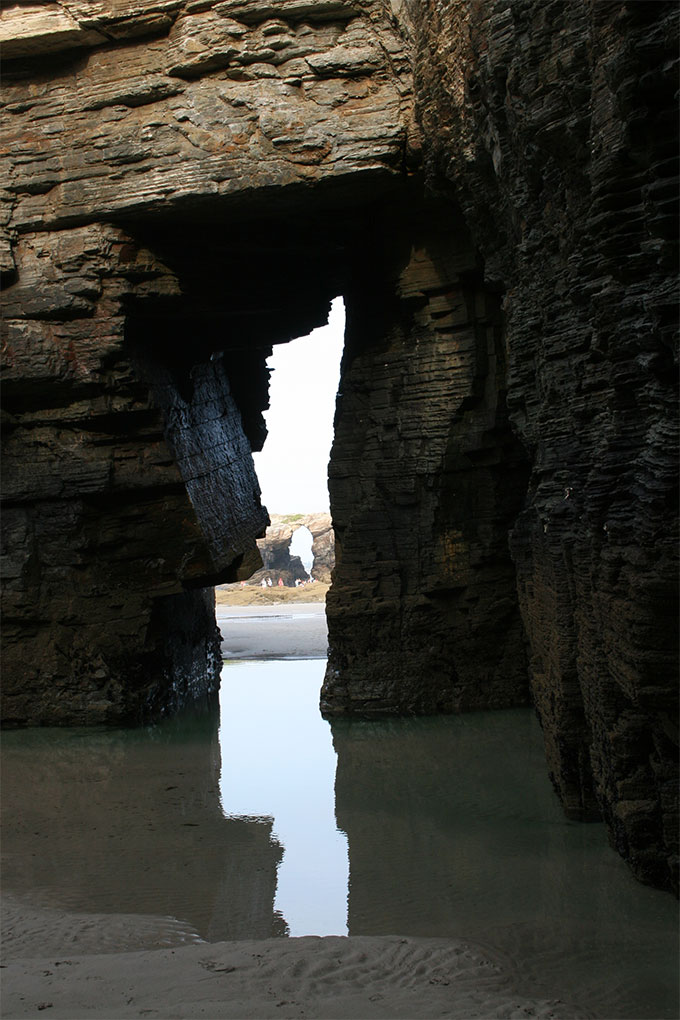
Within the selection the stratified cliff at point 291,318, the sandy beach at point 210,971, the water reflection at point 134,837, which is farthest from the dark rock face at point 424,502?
the sandy beach at point 210,971

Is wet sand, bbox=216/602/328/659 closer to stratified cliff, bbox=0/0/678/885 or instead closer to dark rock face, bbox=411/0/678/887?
stratified cliff, bbox=0/0/678/885

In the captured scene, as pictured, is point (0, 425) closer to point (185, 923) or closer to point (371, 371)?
point (371, 371)

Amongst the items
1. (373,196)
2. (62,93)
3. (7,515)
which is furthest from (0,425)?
(373,196)

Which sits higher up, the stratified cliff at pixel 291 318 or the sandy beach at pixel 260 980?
the stratified cliff at pixel 291 318

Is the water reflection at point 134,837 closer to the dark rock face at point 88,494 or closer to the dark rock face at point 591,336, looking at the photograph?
the dark rock face at point 88,494

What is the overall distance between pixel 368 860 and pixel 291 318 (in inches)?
319

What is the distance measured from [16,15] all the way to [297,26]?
2.89 meters

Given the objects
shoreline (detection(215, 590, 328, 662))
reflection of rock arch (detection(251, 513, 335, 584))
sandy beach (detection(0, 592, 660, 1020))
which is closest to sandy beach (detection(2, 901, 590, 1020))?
sandy beach (detection(0, 592, 660, 1020))

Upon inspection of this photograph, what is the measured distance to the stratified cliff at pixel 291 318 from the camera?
732 cm

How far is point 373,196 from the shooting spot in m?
9.21

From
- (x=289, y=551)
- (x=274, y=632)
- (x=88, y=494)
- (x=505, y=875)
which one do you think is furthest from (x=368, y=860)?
(x=289, y=551)

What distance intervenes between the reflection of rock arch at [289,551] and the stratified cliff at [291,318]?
2275 centimetres

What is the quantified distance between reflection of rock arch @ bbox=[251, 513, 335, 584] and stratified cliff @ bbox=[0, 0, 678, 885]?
2275 centimetres

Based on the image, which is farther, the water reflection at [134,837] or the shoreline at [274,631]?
the shoreline at [274,631]
